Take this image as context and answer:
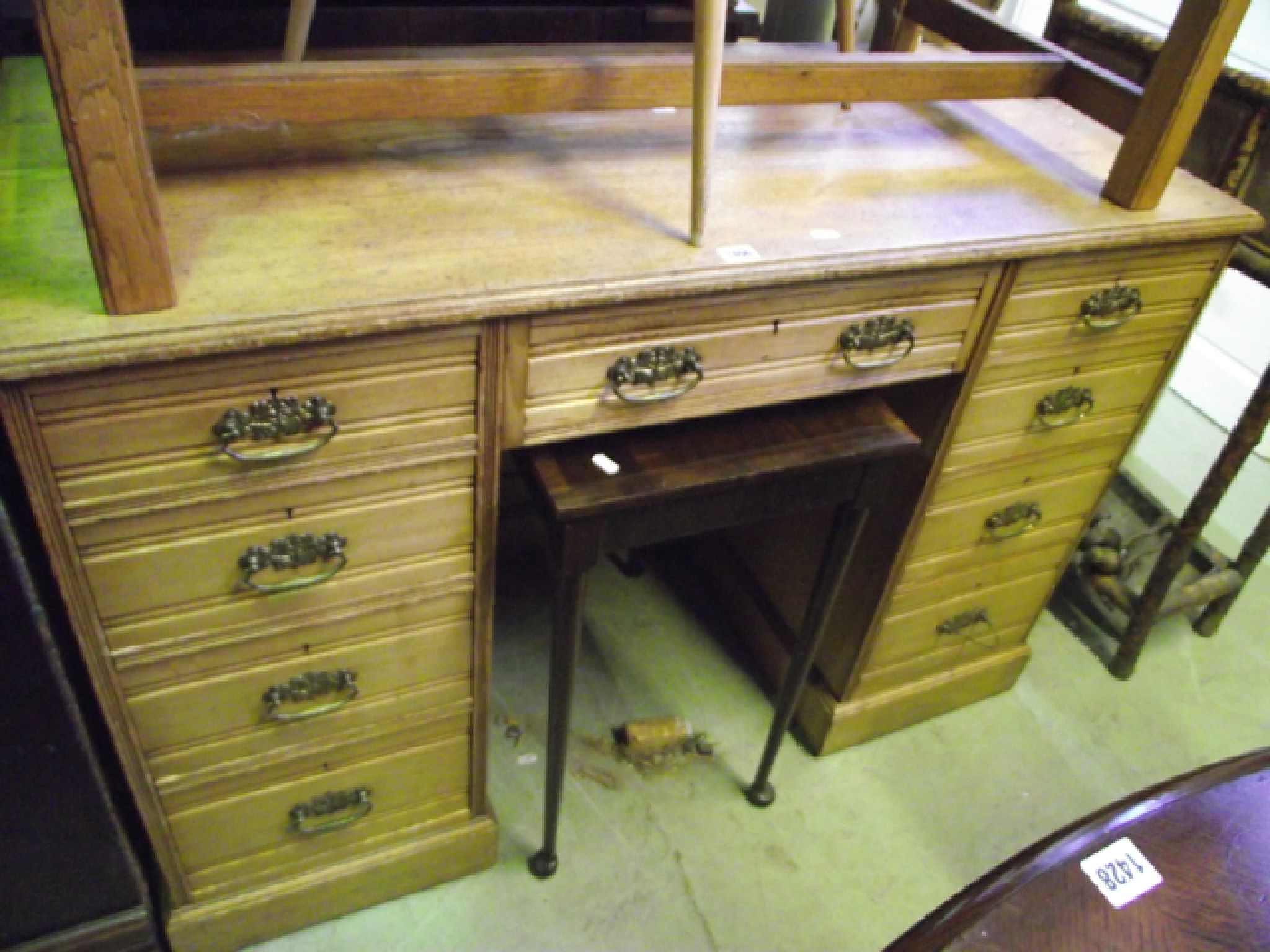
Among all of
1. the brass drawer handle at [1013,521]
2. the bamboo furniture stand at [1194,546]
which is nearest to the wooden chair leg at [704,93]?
the brass drawer handle at [1013,521]

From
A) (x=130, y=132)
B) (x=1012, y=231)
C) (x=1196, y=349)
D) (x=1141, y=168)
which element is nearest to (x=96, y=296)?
(x=130, y=132)

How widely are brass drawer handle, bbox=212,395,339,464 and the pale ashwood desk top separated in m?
0.08

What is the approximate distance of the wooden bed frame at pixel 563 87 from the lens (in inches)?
32.9

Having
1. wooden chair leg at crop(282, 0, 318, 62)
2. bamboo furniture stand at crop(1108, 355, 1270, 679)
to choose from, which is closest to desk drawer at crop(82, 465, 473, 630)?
wooden chair leg at crop(282, 0, 318, 62)

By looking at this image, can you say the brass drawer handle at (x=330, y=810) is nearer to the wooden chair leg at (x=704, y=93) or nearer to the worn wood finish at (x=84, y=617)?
the worn wood finish at (x=84, y=617)

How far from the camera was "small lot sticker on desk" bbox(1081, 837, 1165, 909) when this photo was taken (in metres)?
0.77

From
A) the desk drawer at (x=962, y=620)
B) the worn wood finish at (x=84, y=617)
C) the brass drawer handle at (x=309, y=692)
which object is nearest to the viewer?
the worn wood finish at (x=84, y=617)

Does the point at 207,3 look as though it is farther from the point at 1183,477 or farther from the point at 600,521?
the point at 1183,477

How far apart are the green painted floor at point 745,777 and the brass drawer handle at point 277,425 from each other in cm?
88

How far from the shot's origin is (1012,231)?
1.26m

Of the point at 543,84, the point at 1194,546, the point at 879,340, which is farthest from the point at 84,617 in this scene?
the point at 1194,546

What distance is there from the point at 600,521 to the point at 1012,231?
63 cm

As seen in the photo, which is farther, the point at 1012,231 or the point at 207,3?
the point at 207,3

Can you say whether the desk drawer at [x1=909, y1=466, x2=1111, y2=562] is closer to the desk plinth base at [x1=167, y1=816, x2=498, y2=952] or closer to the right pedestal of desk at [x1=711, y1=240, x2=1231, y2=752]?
the right pedestal of desk at [x1=711, y1=240, x2=1231, y2=752]
